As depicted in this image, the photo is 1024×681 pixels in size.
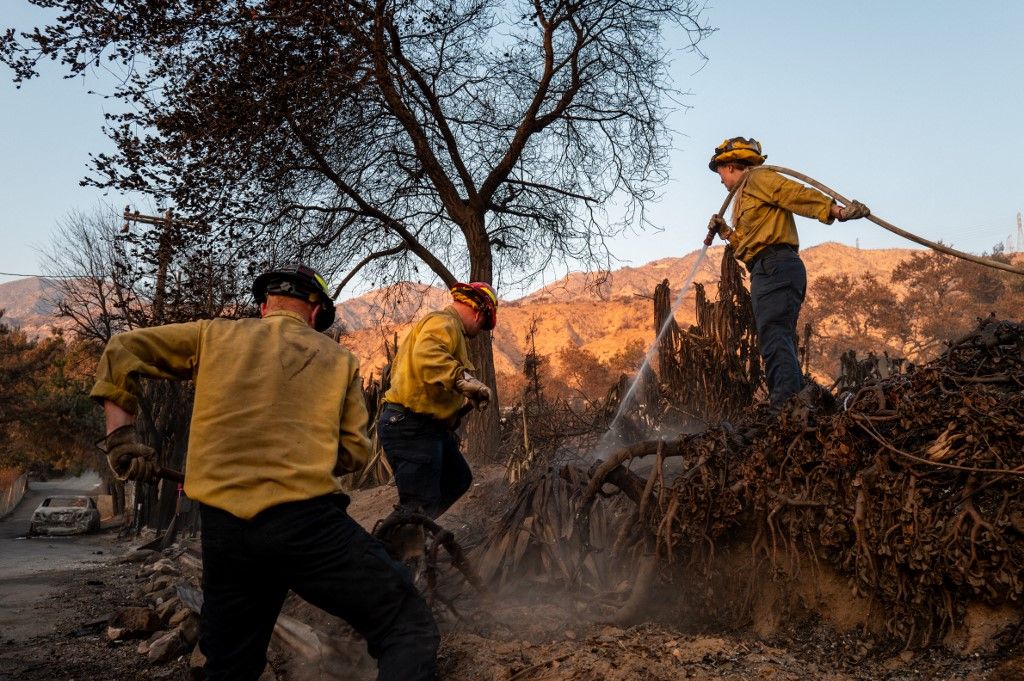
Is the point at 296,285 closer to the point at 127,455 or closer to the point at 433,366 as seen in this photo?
the point at 127,455

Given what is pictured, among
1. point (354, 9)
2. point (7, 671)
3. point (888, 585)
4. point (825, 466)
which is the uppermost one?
point (354, 9)

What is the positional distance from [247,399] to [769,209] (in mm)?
3826

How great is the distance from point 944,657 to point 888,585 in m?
0.32

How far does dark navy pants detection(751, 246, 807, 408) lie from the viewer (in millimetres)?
4965

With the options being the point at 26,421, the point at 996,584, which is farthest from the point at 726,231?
the point at 26,421

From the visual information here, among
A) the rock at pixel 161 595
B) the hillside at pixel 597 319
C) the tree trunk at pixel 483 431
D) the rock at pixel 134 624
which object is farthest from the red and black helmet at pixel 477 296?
the hillside at pixel 597 319

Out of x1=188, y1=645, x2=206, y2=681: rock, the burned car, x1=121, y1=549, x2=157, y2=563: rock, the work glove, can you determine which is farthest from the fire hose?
the burned car

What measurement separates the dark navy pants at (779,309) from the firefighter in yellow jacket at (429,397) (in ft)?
5.93

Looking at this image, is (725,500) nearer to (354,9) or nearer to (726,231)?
(726,231)

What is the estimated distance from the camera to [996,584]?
2988 millimetres

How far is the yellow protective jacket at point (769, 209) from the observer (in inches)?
199

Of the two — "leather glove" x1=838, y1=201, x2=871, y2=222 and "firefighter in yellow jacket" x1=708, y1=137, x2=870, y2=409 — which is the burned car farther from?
"leather glove" x1=838, y1=201, x2=871, y2=222

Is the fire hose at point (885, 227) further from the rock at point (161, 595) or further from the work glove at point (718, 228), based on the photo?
the rock at point (161, 595)

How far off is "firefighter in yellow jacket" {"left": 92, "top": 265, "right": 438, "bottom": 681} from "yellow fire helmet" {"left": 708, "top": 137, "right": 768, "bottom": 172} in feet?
12.3
